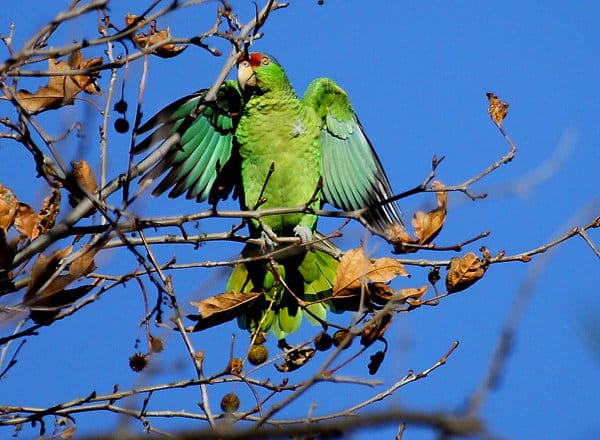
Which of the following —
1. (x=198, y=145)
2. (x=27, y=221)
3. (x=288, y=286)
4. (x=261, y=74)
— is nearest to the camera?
(x=27, y=221)

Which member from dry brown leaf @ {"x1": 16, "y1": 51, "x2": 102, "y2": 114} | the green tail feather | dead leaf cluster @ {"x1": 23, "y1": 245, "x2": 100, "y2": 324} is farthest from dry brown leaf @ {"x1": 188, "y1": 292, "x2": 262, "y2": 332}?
the green tail feather

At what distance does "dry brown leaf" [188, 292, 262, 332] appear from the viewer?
3.04 m

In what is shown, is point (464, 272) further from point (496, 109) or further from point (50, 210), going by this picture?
point (50, 210)

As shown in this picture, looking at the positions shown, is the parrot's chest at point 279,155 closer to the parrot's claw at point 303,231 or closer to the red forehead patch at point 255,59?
the parrot's claw at point 303,231

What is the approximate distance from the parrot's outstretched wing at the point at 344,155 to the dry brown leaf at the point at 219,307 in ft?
5.09

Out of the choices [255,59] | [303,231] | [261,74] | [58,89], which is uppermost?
[255,59]

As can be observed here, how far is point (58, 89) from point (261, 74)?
2.03 meters

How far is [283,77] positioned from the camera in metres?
4.88

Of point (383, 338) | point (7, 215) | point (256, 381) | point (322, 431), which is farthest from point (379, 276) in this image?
point (322, 431)

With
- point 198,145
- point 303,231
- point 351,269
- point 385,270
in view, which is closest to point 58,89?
point 351,269

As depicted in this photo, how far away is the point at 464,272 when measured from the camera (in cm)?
304

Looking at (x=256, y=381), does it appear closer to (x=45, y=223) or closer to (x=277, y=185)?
(x=45, y=223)

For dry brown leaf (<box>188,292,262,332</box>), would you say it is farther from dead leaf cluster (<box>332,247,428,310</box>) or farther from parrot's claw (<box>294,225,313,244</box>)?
parrot's claw (<box>294,225,313,244</box>)

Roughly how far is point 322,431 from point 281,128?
12.2ft
